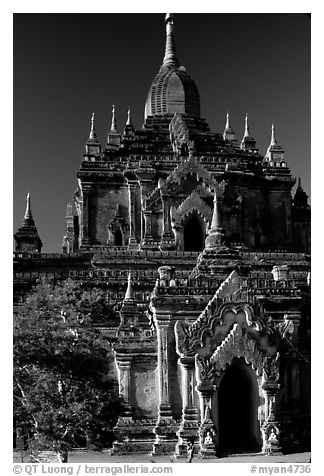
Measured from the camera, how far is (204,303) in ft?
72.0

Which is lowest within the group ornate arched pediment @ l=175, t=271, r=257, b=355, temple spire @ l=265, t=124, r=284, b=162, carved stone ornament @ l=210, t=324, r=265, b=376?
carved stone ornament @ l=210, t=324, r=265, b=376

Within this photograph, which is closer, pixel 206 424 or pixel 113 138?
pixel 206 424

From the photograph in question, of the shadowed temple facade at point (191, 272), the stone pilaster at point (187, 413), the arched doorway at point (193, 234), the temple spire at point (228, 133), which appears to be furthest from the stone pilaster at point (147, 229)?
the stone pilaster at point (187, 413)

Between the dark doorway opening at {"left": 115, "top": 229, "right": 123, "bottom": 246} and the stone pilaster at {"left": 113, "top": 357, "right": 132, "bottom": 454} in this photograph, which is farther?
the dark doorway opening at {"left": 115, "top": 229, "right": 123, "bottom": 246}

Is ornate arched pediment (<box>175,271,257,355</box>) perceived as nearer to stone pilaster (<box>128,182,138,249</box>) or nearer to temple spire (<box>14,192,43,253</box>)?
stone pilaster (<box>128,182,138,249</box>)

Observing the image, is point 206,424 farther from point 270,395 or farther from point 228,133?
point 228,133

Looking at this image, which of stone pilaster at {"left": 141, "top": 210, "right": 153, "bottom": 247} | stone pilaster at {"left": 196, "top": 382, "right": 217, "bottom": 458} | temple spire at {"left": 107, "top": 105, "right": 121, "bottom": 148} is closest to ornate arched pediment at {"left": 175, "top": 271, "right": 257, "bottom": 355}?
stone pilaster at {"left": 196, "top": 382, "right": 217, "bottom": 458}

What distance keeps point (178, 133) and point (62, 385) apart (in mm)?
20952

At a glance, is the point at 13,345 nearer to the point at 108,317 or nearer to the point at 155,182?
the point at 108,317

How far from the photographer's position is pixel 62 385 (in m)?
18.7

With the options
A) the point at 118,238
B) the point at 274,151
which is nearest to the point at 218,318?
the point at 118,238

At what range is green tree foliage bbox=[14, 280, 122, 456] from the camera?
17781 mm

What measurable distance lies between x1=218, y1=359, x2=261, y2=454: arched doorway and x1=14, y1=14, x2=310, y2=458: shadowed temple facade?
44 millimetres

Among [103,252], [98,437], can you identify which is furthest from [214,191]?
[98,437]
